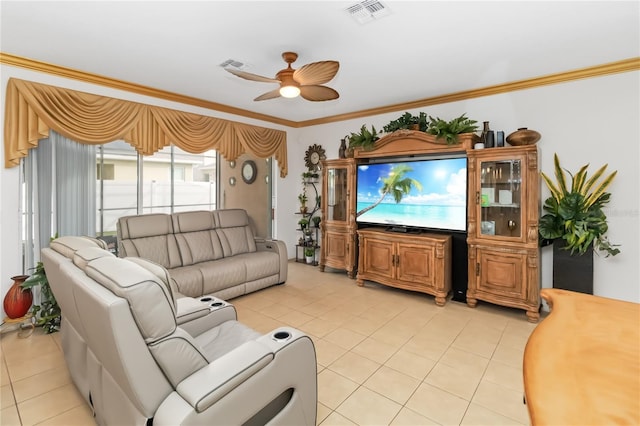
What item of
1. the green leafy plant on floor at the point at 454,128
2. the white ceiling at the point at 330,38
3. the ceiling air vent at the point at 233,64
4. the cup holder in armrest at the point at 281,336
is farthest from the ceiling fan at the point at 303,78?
the cup holder in armrest at the point at 281,336

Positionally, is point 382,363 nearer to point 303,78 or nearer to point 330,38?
point 303,78

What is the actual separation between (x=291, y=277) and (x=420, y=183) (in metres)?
2.35

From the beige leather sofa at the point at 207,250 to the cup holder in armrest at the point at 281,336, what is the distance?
217 centimetres

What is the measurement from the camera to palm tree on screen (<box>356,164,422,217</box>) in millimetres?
4211

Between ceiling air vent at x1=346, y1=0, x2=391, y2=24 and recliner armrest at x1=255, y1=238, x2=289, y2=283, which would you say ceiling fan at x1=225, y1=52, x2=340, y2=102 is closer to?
ceiling air vent at x1=346, y1=0, x2=391, y2=24

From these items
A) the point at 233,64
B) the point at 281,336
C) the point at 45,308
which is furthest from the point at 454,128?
the point at 45,308

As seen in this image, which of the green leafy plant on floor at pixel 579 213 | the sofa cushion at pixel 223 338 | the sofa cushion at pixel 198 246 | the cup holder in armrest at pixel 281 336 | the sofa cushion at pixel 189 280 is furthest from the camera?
the sofa cushion at pixel 198 246

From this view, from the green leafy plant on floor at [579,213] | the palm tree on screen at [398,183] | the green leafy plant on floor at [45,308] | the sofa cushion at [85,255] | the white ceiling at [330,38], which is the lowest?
the green leafy plant on floor at [45,308]

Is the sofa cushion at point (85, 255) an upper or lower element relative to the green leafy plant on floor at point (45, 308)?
upper

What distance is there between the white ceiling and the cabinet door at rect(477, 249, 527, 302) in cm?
195

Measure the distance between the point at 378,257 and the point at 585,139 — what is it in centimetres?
260

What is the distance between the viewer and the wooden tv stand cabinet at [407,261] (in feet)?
12.2

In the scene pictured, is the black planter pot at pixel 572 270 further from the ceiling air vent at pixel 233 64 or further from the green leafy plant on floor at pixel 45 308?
the green leafy plant on floor at pixel 45 308

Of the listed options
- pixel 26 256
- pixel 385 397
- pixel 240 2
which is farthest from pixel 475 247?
pixel 26 256
